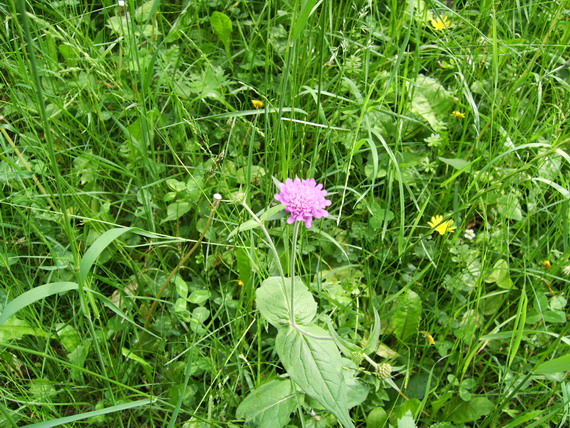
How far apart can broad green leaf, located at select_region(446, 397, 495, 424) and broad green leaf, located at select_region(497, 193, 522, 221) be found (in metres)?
0.56

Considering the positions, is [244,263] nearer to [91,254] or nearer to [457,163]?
[91,254]

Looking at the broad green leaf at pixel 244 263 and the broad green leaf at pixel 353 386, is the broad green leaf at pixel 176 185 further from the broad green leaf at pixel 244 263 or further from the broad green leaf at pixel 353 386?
the broad green leaf at pixel 353 386

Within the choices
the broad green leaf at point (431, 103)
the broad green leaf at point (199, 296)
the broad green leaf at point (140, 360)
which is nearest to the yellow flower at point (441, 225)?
the broad green leaf at point (431, 103)

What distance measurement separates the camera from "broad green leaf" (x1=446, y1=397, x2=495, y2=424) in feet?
4.77

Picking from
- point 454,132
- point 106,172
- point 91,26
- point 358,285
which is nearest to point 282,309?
point 358,285

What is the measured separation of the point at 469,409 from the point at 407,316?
0.30 m

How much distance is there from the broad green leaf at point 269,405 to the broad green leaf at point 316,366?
0.19 metres

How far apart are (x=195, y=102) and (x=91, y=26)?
0.49m

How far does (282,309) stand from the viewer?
130 cm

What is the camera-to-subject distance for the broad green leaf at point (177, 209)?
160 cm

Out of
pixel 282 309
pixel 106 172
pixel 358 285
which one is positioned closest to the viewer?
pixel 282 309

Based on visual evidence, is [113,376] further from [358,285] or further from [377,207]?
[377,207]

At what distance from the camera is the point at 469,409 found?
4.82 feet

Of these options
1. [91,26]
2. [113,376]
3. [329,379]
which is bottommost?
[113,376]
